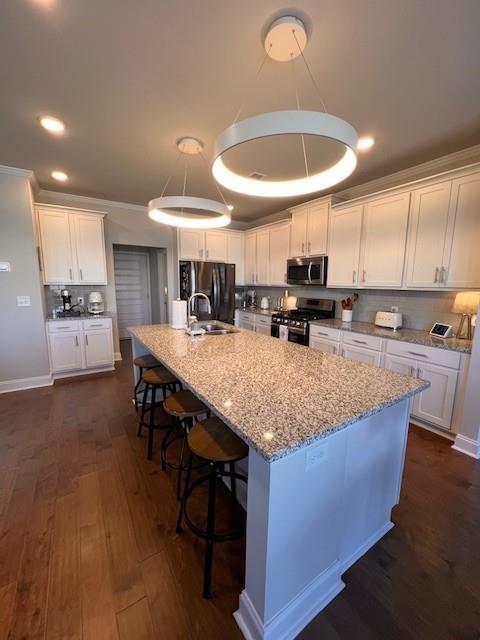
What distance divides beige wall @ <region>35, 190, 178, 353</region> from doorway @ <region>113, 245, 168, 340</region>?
3.23ft

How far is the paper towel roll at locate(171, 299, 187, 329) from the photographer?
8.98 ft

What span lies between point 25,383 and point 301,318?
12.6ft

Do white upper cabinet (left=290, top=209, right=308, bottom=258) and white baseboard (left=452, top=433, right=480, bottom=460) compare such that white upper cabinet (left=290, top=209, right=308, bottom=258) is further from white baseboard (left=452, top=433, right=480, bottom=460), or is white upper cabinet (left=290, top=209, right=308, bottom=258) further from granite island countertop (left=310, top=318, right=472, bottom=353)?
white baseboard (left=452, top=433, right=480, bottom=460)

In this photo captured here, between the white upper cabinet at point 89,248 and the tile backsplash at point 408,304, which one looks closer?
the tile backsplash at point 408,304

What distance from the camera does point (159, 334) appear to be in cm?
253

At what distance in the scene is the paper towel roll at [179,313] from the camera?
108 inches

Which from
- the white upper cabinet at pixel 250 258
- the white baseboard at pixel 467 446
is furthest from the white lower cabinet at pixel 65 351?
the white baseboard at pixel 467 446

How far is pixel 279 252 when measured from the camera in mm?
4488

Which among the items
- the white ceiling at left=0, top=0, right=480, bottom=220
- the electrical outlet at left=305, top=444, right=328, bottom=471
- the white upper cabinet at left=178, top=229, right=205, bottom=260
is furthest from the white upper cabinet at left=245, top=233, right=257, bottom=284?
the electrical outlet at left=305, top=444, right=328, bottom=471

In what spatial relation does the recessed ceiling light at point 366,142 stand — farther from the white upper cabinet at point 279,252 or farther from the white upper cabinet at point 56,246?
the white upper cabinet at point 56,246

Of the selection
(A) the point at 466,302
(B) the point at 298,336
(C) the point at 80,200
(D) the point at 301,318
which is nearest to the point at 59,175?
(C) the point at 80,200

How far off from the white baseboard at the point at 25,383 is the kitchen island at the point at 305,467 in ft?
9.97

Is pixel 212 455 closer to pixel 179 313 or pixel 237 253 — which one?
pixel 179 313

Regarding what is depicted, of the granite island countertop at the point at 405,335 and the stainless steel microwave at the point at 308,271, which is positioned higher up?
the stainless steel microwave at the point at 308,271
